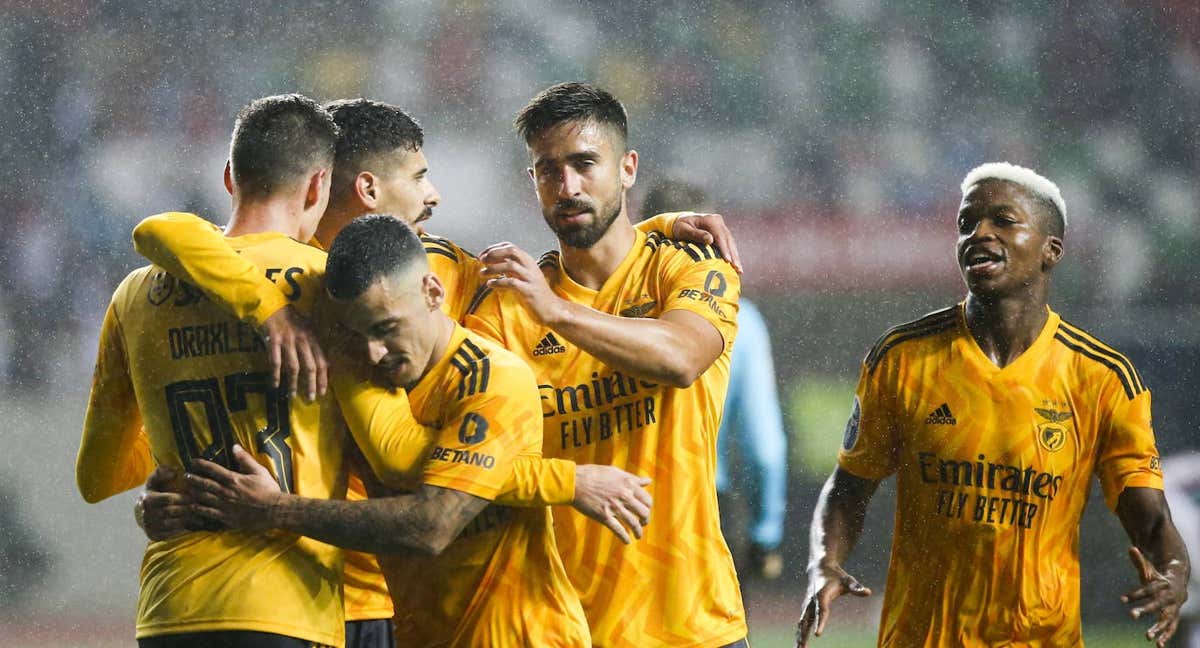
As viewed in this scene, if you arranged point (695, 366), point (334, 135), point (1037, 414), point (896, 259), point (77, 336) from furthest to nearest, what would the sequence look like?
point (896, 259) → point (77, 336) → point (1037, 414) → point (695, 366) → point (334, 135)

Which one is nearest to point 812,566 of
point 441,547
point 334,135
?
point 441,547

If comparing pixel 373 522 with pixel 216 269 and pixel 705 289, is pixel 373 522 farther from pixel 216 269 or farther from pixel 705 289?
pixel 705 289

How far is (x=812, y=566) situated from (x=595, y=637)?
2.10 feet

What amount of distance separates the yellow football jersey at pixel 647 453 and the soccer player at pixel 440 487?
41 cm

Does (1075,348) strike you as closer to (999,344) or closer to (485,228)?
(999,344)

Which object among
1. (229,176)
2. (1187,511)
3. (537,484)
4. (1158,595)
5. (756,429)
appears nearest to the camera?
(537,484)

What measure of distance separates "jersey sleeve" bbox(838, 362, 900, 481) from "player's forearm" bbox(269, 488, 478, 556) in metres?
1.29

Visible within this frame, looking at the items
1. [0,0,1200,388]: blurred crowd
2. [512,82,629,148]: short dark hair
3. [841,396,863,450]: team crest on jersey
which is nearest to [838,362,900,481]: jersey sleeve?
[841,396,863,450]: team crest on jersey

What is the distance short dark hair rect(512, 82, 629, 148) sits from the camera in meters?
3.41

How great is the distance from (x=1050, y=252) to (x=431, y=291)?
1.66m

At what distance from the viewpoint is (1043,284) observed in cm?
351

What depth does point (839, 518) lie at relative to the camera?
11.8 feet

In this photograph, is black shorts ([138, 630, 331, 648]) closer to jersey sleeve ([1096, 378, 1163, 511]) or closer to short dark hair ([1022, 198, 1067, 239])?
jersey sleeve ([1096, 378, 1163, 511])

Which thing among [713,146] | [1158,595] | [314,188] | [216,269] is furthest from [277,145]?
[713,146]
